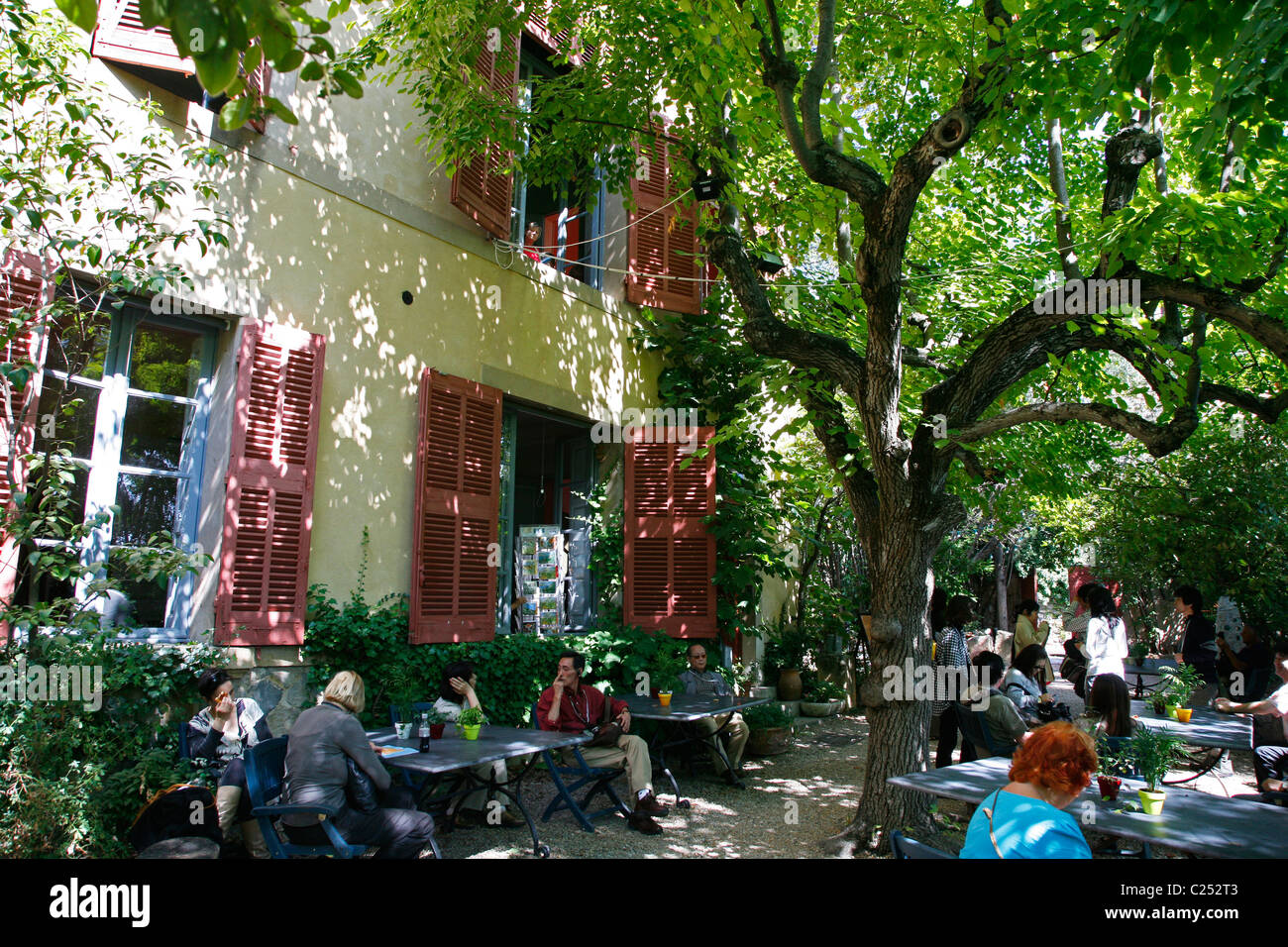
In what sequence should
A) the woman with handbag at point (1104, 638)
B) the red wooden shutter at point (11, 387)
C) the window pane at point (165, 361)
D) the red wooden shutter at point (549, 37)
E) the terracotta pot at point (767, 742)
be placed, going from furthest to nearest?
the terracotta pot at point (767, 742) → the red wooden shutter at point (549, 37) → the woman with handbag at point (1104, 638) → the window pane at point (165, 361) → the red wooden shutter at point (11, 387)

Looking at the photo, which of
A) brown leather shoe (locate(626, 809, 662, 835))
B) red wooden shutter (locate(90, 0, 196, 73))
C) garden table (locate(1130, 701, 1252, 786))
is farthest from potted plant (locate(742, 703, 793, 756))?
red wooden shutter (locate(90, 0, 196, 73))

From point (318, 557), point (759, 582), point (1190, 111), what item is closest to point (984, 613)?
point (759, 582)

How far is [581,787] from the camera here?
6215mm

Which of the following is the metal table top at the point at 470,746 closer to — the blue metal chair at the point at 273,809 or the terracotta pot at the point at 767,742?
the blue metal chair at the point at 273,809

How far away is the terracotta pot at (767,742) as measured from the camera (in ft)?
27.9

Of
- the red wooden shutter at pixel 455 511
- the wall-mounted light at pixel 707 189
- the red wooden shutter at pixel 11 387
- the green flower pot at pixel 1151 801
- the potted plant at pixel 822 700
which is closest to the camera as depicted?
the green flower pot at pixel 1151 801

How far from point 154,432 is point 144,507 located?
19.0 inches

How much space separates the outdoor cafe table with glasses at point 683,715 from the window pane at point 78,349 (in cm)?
428

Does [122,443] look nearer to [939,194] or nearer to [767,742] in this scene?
[767,742]

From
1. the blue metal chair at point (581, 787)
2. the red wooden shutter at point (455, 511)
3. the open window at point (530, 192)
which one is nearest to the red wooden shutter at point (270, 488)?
the red wooden shutter at point (455, 511)

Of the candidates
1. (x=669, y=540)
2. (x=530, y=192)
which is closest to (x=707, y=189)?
(x=669, y=540)

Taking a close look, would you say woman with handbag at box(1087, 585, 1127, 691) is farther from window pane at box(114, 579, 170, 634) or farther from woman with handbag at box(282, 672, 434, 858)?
window pane at box(114, 579, 170, 634)

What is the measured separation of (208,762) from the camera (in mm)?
4707

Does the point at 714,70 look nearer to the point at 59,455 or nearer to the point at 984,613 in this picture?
the point at 59,455
